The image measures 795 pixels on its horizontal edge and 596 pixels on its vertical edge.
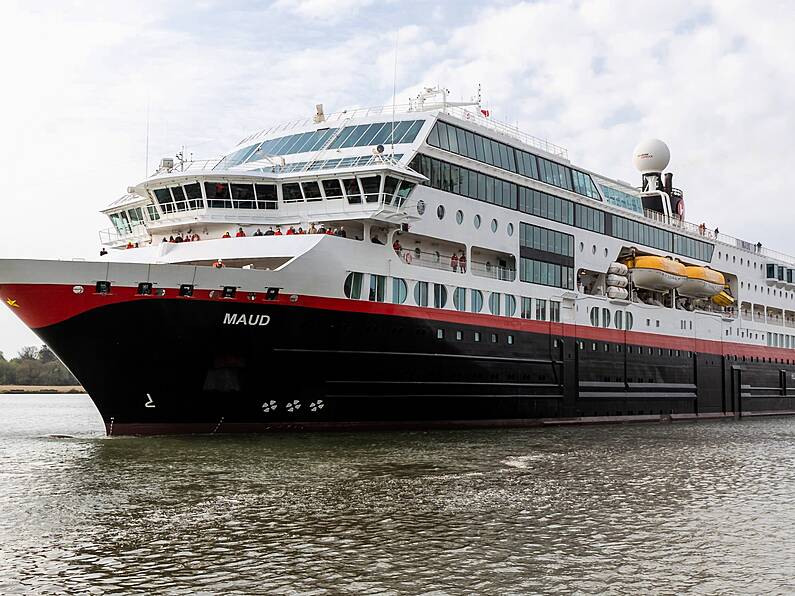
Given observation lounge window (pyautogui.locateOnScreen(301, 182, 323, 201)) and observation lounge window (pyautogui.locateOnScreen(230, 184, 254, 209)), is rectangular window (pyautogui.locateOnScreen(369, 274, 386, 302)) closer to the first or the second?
observation lounge window (pyautogui.locateOnScreen(301, 182, 323, 201))

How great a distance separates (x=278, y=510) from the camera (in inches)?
601

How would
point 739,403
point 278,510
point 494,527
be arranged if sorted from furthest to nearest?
point 739,403, point 278,510, point 494,527

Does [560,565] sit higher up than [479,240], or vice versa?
[479,240]

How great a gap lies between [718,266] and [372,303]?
30776mm

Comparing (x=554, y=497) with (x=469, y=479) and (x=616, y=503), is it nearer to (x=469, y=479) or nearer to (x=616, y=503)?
(x=616, y=503)

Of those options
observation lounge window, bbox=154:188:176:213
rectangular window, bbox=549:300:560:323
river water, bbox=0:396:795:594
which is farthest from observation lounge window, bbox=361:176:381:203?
rectangular window, bbox=549:300:560:323

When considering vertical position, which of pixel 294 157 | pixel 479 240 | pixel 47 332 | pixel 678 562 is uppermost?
pixel 294 157

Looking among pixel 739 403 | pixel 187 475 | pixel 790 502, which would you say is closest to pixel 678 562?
pixel 790 502

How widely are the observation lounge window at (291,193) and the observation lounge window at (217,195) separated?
1.79 metres

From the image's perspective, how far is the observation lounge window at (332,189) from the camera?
1081 inches

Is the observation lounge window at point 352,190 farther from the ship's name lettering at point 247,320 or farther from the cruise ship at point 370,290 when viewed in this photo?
A: the ship's name lettering at point 247,320

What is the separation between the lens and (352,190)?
27.5 m

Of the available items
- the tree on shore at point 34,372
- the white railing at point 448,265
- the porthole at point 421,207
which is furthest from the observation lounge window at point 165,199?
the tree on shore at point 34,372

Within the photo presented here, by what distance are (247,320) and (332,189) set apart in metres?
5.78
